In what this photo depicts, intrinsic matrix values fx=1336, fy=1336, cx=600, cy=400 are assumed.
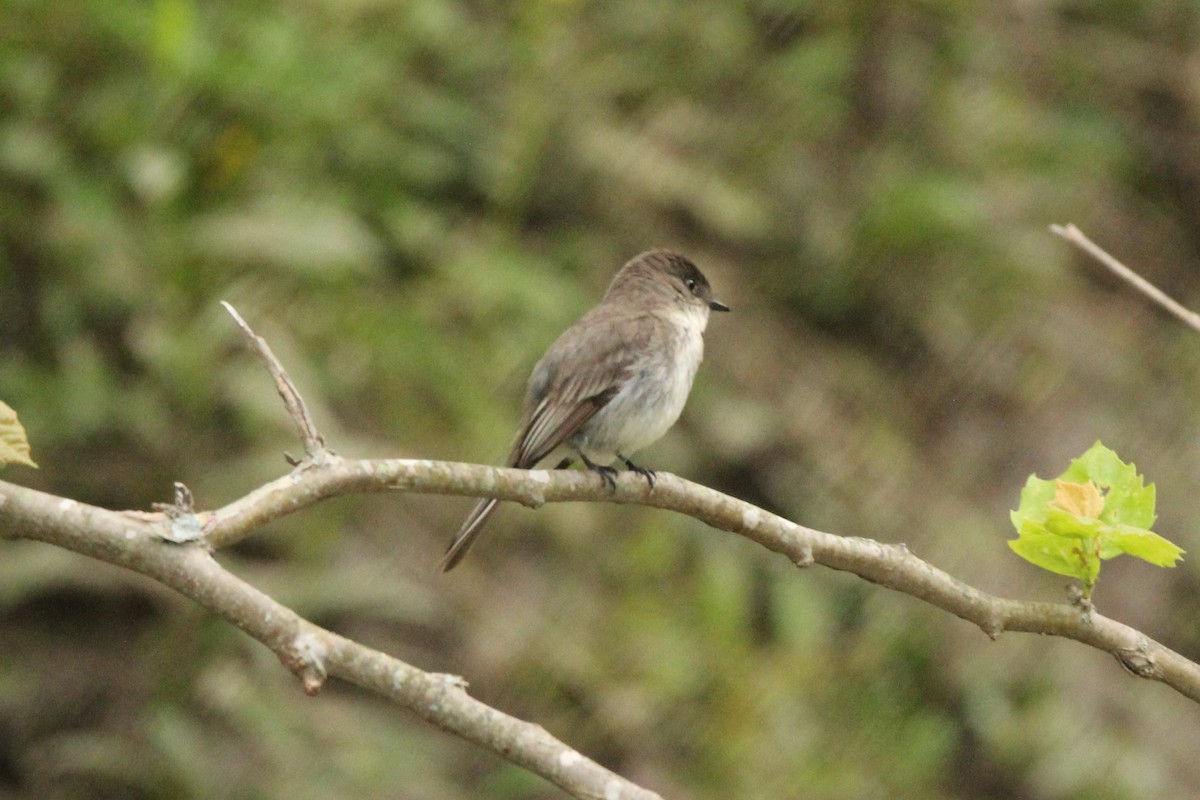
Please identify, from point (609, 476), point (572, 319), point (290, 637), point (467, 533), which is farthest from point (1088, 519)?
point (572, 319)

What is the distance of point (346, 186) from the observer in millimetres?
5801

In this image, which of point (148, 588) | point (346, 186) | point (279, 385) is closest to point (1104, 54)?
point (346, 186)

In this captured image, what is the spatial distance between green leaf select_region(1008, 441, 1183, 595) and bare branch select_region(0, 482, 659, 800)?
0.83 m

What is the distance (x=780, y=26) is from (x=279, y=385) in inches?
221

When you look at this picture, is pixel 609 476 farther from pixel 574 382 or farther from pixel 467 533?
pixel 574 382

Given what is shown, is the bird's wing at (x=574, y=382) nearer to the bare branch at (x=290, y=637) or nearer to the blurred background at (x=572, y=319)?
the blurred background at (x=572, y=319)

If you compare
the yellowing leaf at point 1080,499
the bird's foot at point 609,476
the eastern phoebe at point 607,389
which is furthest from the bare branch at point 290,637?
the eastern phoebe at point 607,389

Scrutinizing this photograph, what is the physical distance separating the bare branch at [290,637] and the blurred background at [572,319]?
2.48 metres

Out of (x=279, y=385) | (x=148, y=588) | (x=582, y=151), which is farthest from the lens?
(x=582, y=151)

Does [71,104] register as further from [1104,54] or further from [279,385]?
[1104,54]

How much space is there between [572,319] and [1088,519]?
12.2ft

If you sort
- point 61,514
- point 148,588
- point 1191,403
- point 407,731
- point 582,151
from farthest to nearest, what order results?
point 1191,403 < point 582,151 < point 407,731 < point 148,588 < point 61,514

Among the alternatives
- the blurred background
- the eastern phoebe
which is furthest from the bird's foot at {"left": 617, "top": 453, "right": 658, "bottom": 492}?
the blurred background

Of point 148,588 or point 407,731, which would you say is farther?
point 407,731
